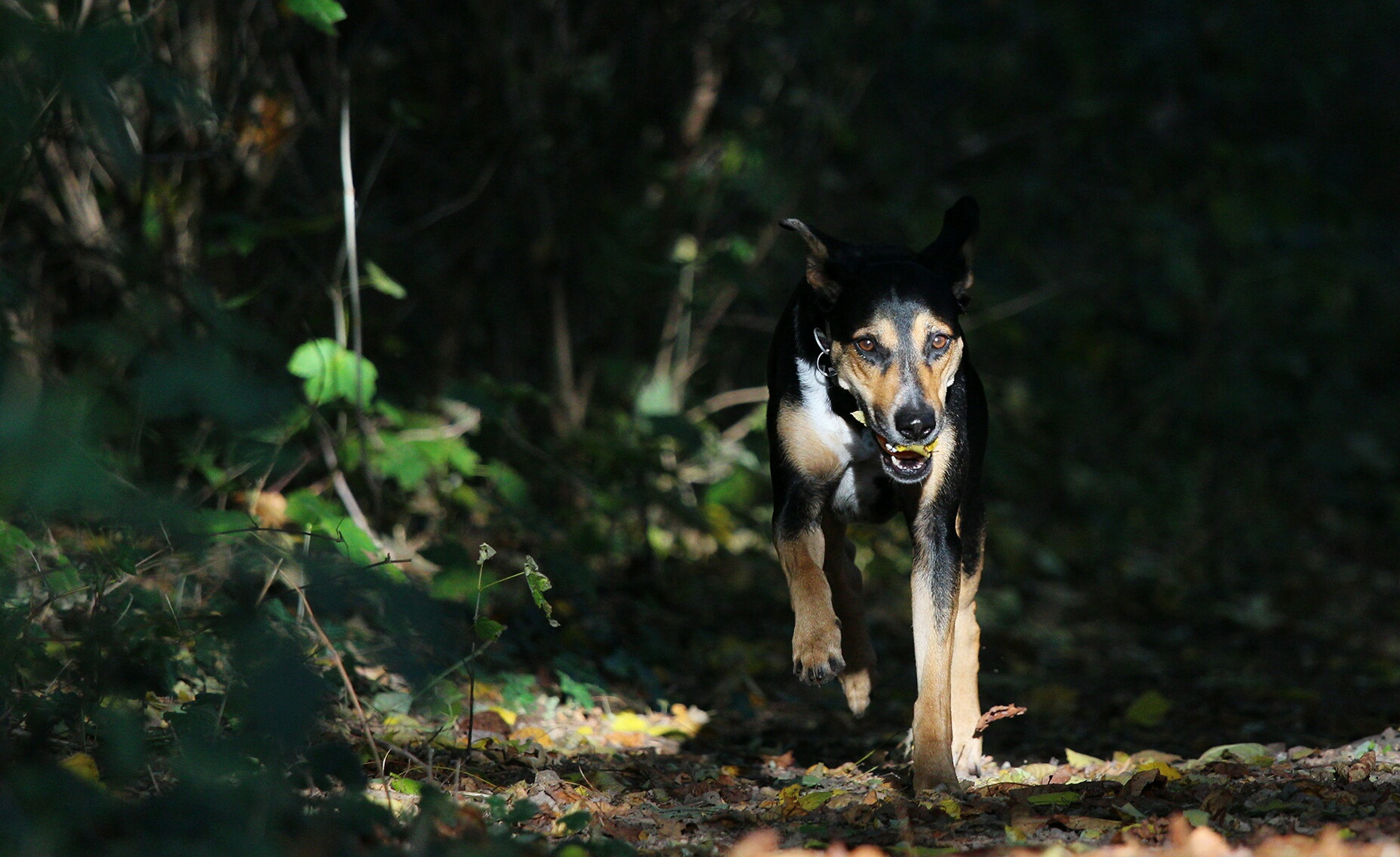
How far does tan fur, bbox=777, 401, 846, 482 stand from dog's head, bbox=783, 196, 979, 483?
16cm

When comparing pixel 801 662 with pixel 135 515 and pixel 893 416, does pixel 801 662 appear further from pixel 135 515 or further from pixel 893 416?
pixel 135 515

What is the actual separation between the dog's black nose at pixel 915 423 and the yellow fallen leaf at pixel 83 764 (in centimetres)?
249

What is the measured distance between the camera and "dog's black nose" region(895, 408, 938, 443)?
4438 millimetres

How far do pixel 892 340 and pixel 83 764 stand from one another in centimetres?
268

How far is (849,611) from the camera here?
212 inches

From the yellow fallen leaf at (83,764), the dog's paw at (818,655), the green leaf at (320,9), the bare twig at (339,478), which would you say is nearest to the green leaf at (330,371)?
the bare twig at (339,478)

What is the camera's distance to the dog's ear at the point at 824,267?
491 cm

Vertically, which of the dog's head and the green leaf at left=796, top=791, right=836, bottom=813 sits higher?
the dog's head

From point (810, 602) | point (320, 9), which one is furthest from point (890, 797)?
point (320, 9)

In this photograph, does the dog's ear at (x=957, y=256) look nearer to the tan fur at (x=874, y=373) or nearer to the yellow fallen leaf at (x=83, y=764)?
the tan fur at (x=874, y=373)

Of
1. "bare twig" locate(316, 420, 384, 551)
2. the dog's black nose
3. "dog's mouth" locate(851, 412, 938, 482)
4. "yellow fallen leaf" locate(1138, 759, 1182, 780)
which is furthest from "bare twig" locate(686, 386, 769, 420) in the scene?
"yellow fallen leaf" locate(1138, 759, 1182, 780)

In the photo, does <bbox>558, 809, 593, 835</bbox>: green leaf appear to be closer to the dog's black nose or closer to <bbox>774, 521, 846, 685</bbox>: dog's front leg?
<bbox>774, 521, 846, 685</bbox>: dog's front leg

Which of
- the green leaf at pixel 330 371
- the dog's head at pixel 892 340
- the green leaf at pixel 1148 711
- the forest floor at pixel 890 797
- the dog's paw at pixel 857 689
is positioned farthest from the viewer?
the green leaf at pixel 1148 711

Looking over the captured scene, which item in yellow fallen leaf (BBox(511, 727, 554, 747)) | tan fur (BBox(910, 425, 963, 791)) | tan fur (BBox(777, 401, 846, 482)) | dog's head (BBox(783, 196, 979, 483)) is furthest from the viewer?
yellow fallen leaf (BBox(511, 727, 554, 747))
